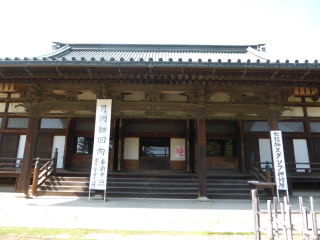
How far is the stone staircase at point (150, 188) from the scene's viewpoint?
26.1 feet

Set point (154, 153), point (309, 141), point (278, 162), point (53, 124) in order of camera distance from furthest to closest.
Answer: point (154, 153)
point (53, 124)
point (309, 141)
point (278, 162)

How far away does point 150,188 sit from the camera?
835 cm

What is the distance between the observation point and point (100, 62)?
20.5 feet

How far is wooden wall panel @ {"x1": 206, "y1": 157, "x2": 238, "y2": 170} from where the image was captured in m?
11.4

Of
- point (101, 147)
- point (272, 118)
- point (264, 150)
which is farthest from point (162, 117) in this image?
point (264, 150)

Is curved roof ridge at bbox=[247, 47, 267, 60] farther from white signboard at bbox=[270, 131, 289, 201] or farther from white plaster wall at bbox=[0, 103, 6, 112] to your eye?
white plaster wall at bbox=[0, 103, 6, 112]

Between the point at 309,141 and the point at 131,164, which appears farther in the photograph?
the point at 131,164

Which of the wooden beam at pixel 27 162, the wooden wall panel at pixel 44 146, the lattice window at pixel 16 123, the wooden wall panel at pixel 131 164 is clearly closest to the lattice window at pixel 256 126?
the wooden wall panel at pixel 131 164

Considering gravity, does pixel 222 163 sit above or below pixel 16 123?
below

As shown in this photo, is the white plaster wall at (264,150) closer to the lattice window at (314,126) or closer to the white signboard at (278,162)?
the lattice window at (314,126)

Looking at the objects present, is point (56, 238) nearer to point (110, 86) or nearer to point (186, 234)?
point (186, 234)

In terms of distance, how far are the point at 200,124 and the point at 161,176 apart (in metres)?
3.73

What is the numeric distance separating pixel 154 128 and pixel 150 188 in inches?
170

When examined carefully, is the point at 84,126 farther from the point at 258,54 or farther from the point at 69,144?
the point at 258,54
